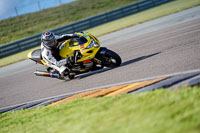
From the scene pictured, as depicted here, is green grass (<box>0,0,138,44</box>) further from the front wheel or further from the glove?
the front wheel

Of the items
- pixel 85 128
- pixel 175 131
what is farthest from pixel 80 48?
pixel 175 131

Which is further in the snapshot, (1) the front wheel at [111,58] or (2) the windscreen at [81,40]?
(2) the windscreen at [81,40]

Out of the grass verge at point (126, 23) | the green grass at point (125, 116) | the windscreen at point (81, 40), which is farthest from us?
the grass verge at point (126, 23)

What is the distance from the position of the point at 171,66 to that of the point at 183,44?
270cm

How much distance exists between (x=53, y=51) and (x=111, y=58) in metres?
1.89

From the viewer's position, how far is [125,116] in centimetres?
409

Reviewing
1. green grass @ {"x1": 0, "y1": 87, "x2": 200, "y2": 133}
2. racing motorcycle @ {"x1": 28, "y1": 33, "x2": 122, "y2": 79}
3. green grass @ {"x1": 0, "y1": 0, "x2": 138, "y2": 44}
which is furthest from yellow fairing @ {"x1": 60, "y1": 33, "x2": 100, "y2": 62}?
green grass @ {"x1": 0, "y1": 0, "x2": 138, "y2": 44}

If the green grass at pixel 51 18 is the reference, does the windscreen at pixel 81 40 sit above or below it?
above

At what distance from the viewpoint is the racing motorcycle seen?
29.4 feet

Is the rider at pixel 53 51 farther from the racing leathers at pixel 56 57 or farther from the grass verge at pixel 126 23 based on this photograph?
the grass verge at pixel 126 23

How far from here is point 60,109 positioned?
6.00 metres

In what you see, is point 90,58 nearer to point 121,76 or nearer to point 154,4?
point 121,76

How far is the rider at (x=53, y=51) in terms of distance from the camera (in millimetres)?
9328

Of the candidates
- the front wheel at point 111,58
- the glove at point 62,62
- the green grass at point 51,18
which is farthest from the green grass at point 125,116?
the green grass at point 51,18
